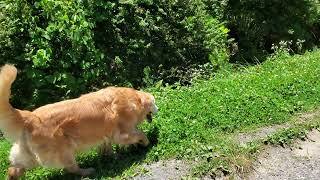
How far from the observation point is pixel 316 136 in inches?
298

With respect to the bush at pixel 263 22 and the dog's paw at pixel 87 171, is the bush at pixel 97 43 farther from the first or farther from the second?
the dog's paw at pixel 87 171

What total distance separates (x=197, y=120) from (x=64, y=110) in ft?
6.82

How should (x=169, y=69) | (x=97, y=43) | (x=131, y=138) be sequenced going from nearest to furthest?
(x=131, y=138) < (x=97, y=43) < (x=169, y=69)

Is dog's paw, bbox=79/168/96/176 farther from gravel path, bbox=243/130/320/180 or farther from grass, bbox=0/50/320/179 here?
gravel path, bbox=243/130/320/180

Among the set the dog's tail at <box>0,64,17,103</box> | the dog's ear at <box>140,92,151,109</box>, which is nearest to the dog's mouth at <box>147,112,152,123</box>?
the dog's ear at <box>140,92,151,109</box>

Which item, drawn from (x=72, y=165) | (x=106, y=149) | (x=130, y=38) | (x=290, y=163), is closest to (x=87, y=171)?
(x=72, y=165)

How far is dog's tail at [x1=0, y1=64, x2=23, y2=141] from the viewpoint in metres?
6.00

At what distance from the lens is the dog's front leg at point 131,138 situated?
7.10 meters

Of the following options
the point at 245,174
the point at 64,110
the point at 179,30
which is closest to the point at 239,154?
the point at 245,174

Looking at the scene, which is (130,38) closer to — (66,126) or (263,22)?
(263,22)

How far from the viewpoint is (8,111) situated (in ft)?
20.3

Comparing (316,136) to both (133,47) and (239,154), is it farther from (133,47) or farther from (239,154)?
(133,47)

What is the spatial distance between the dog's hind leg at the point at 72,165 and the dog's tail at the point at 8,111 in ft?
1.98

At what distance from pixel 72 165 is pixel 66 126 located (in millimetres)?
471
